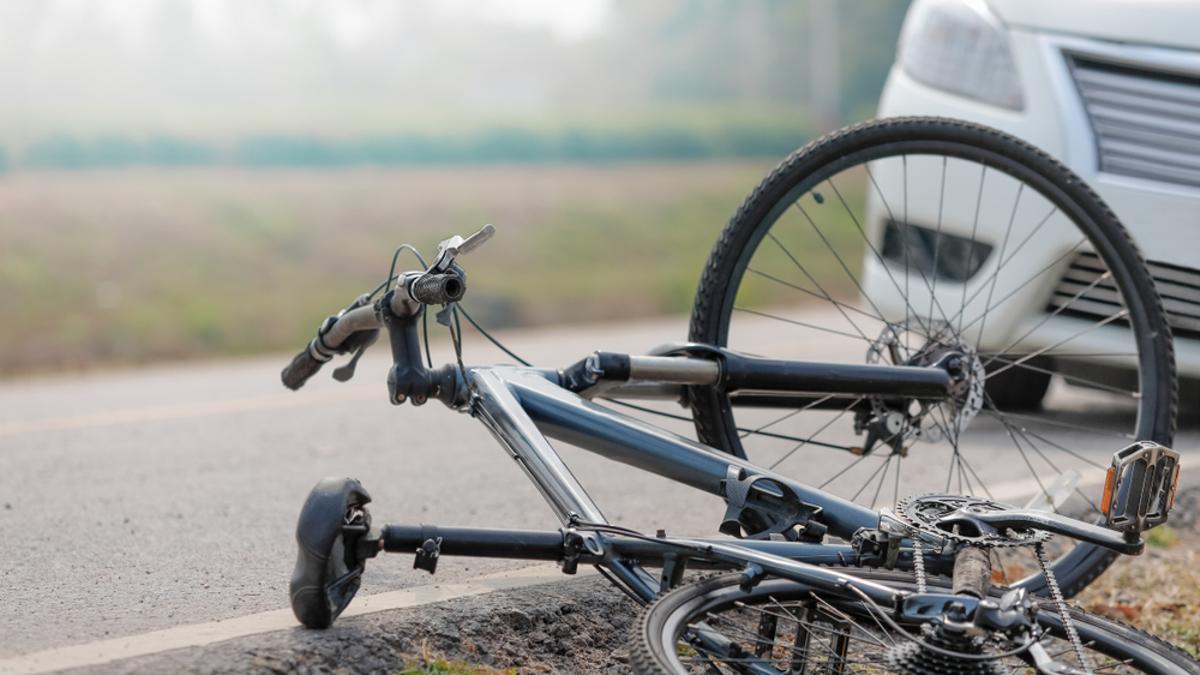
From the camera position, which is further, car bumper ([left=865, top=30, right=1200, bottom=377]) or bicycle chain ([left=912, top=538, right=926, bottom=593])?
car bumper ([left=865, top=30, right=1200, bottom=377])

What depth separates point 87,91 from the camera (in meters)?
13.4

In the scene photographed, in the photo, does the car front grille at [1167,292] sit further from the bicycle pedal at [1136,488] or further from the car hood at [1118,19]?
the bicycle pedal at [1136,488]

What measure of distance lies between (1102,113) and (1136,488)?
2.40 meters

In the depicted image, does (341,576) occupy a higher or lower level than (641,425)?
lower

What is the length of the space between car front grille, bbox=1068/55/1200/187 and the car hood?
0.10 meters

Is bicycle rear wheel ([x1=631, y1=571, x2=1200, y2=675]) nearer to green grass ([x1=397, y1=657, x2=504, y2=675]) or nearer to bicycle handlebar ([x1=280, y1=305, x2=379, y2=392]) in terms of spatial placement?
green grass ([x1=397, y1=657, x2=504, y2=675])

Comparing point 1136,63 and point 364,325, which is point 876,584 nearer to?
point 364,325

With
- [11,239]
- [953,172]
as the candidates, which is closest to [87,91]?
[11,239]

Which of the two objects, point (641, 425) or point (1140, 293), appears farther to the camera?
point (1140, 293)

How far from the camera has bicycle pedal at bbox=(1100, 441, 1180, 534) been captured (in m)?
2.29

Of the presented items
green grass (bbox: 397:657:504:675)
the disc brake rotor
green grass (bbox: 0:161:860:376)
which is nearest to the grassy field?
green grass (bbox: 0:161:860:376)

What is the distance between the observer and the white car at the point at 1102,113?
164 inches

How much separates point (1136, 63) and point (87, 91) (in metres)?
11.2

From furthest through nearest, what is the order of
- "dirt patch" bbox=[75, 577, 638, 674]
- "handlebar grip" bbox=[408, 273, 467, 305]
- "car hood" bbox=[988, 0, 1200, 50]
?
"car hood" bbox=[988, 0, 1200, 50]
"handlebar grip" bbox=[408, 273, 467, 305]
"dirt patch" bbox=[75, 577, 638, 674]
